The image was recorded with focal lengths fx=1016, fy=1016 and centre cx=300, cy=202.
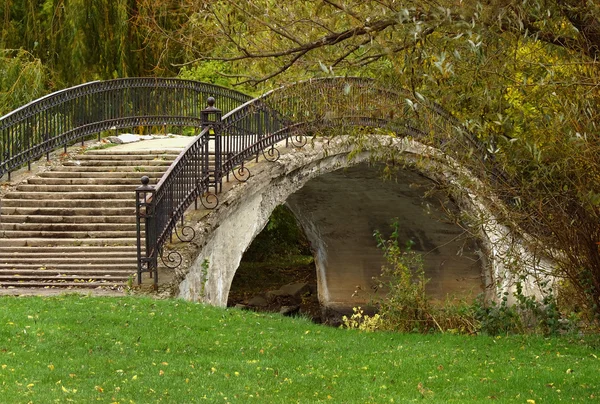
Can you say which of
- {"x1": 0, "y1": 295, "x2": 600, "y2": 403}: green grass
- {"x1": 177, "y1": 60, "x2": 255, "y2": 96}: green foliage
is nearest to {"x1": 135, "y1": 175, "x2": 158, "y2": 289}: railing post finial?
→ {"x1": 0, "y1": 295, "x2": 600, "y2": 403}: green grass

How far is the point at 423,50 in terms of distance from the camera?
9.09 meters

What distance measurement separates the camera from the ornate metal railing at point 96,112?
53.7 ft

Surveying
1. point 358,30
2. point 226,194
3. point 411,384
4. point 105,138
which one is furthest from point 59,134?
point 411,384

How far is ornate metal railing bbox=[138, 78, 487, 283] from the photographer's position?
13.3 meters

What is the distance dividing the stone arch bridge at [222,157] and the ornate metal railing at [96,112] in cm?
2

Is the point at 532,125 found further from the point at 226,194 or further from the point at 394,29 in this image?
the point at 226,194

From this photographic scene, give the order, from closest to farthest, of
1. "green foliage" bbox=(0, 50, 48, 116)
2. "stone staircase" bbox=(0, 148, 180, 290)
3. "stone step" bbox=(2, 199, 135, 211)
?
"stone staircase" bbox=(0, 148, 180, 290), "stone step" bbox=(2, 199, 135, 211), "green foliage" bbox=(0, 50, 48, 116)

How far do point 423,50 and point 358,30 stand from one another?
936 millimetres

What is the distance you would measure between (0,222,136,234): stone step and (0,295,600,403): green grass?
2.57m

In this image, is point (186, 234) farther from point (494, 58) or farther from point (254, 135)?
point (494, 58)

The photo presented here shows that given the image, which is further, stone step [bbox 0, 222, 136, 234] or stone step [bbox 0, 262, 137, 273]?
stone step [bbox 0, 222, 136, 234]

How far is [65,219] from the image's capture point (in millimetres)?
15078

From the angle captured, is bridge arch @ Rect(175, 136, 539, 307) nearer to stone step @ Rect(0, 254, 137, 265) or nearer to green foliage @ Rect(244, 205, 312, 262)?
stone step @ Rect(0, 254, 137, 265)

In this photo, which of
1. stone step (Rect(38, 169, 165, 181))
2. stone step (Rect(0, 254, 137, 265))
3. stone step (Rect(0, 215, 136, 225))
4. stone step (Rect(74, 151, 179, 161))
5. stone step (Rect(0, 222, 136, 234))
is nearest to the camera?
stone step (Rect(0, 254, 137, 265))
